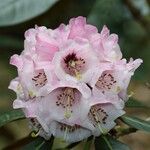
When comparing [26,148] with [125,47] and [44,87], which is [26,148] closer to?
[44,87]

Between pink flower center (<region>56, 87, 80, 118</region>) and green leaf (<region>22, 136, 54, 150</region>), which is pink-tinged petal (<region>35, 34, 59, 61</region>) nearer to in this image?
pink flower center (<region>56, 87, 80, 118</region>)

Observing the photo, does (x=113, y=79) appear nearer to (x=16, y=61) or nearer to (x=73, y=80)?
(x=73, y=80)

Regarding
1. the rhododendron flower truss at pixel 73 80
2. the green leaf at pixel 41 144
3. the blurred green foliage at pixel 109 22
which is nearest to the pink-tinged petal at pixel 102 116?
the rhododendron flower truss at pixel 73 80

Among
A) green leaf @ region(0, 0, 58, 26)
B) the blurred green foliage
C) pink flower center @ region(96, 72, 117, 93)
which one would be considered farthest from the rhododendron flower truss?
the blurred green foliage

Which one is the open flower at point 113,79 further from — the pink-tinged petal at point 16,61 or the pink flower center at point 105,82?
the pink-tinged petal at point 16,61

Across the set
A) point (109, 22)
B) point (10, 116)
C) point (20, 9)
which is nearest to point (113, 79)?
point (10, 116)

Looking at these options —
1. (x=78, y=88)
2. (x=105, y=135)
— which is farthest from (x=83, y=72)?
(x=105, y=135)

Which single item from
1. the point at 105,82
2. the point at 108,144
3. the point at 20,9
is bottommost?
the point at 108,144
